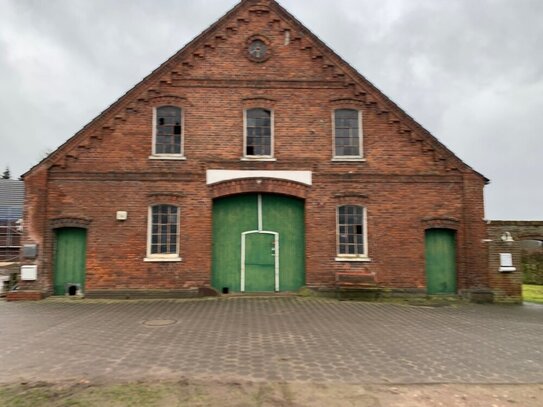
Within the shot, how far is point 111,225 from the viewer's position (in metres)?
13.3

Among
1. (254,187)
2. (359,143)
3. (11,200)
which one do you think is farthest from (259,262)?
(11,200)

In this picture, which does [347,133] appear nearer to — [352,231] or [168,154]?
[352,231]

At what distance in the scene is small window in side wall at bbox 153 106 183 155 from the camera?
549 inches

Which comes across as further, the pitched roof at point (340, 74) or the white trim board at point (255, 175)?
the pitched roof at point (340, 74)

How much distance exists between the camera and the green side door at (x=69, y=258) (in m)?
13.3

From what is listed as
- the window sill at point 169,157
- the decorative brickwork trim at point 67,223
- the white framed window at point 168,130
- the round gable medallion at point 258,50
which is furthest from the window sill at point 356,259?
the decorative brickwork trim at point 67,223

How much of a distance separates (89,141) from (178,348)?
30.1 ft

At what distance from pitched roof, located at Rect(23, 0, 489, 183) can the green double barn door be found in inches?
178

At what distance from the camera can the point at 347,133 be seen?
14.3 metres

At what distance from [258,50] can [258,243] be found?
687cm

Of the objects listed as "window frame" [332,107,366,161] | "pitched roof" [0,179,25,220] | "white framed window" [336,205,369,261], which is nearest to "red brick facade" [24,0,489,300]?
"window frame" [332,107,366,161]

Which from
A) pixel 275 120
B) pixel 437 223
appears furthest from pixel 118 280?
pixel 437 223

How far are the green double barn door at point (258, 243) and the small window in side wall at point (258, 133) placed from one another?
1503 mm

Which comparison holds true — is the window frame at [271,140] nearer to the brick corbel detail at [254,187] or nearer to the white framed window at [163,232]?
the brick corbel detail at [254,187]
